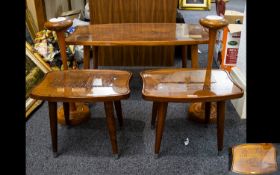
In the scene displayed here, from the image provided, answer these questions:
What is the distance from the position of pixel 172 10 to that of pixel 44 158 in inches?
64.2

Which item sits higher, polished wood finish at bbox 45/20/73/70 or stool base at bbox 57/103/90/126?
polished wood finish at bbox 45/20/73/70

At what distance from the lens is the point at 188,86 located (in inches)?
54.9

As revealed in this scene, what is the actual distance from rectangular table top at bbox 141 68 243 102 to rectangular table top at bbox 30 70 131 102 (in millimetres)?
135

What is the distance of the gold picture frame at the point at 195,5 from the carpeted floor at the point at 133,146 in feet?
10.6

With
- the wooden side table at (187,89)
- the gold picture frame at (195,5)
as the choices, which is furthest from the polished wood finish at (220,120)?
the gold picture frame at (195,5)

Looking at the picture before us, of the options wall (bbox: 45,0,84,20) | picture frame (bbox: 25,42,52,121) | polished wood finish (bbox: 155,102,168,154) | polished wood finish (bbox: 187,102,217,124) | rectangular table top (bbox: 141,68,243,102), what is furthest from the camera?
wall (bbox: 45,0,84,20)

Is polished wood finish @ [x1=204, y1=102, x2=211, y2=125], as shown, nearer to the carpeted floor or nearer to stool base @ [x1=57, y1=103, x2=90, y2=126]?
the carpeted floor

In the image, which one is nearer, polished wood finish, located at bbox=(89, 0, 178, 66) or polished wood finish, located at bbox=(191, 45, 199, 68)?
polished wood finish, located at bbox=(191, 45, 199, 68)
